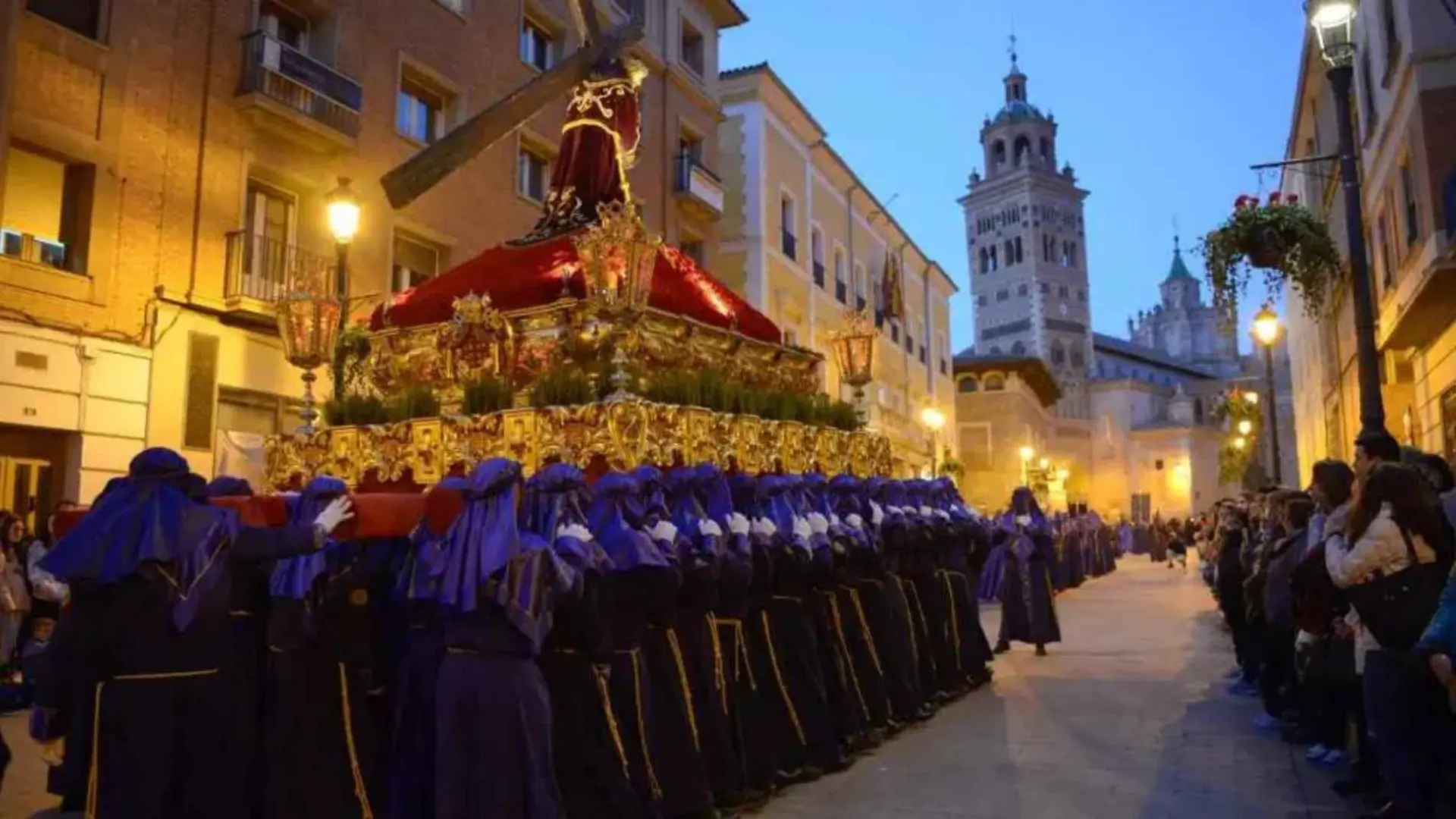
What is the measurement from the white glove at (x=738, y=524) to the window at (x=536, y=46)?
1599 centimetres

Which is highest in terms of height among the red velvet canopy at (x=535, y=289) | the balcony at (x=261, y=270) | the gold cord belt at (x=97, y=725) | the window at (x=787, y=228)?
the window at (x=787, y=228)

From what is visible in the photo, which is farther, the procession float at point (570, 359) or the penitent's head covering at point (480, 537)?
the procession float at point (570, 359)

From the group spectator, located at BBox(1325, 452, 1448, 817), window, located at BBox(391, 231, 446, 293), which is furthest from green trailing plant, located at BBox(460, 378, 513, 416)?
window, located at BBox(391, 231, 446, 293)

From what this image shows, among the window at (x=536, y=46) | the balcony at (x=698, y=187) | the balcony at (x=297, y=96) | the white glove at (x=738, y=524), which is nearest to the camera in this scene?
the white glove at (x=738, y=524)

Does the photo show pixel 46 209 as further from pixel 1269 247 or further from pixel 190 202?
pixel 1269 247

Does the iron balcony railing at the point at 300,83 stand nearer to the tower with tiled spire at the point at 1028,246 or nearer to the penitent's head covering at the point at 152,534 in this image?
the penitent's head covering at the point at 152,534

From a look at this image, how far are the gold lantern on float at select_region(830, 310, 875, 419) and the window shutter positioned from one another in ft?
27.6

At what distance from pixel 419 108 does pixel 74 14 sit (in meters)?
5.87

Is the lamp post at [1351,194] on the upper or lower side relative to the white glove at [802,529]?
upper

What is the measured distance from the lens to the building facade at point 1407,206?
10.9 m

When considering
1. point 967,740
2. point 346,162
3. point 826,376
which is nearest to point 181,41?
point 346,162

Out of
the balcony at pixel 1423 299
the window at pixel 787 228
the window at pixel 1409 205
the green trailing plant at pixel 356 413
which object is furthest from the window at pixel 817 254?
the green trailing plant at pixel 356 413

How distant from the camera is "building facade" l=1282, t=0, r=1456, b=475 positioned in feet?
35.7

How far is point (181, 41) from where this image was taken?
44.6 ft
